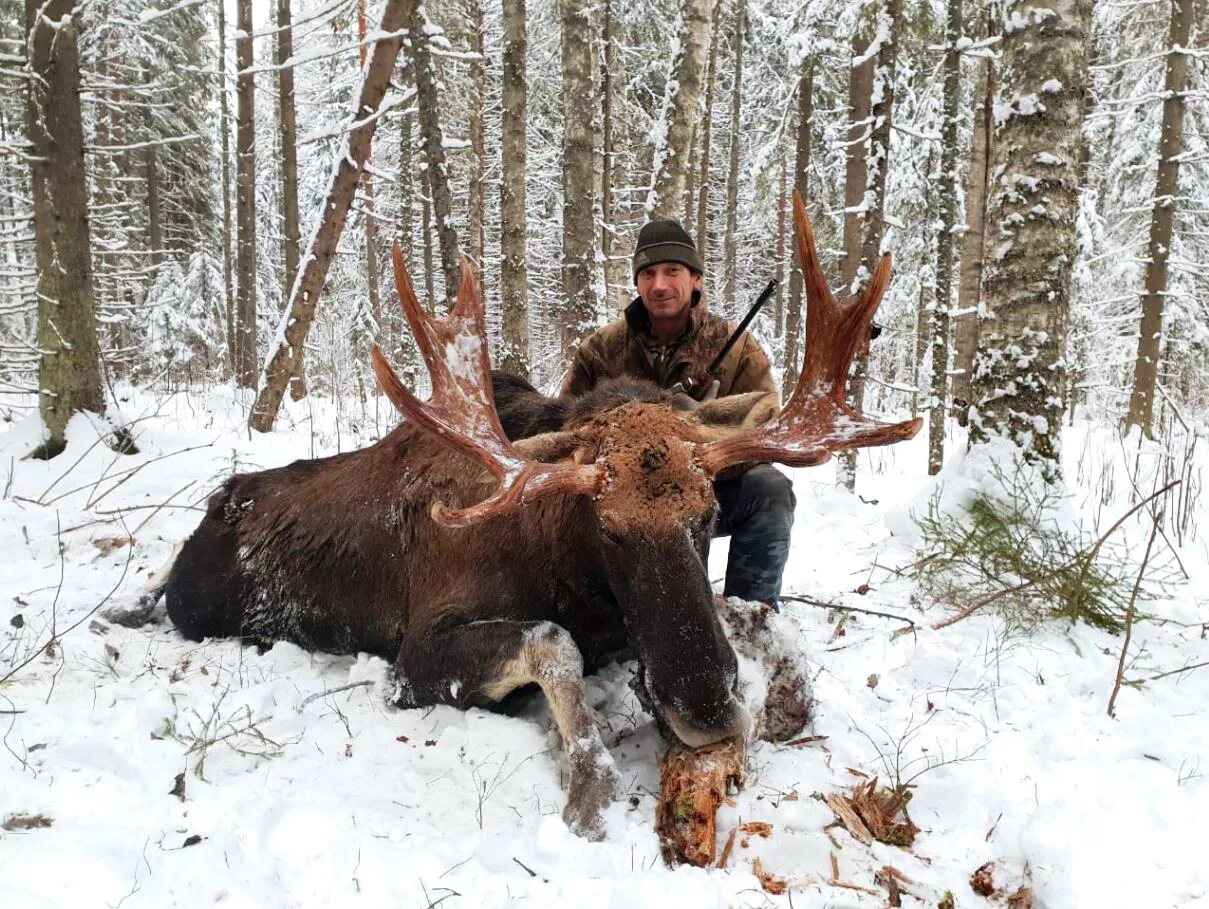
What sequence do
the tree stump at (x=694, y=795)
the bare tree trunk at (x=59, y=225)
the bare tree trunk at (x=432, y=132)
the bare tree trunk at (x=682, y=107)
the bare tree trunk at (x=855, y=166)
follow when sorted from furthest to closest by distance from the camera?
the bare tree trunk at (x=855, y=166)
the bare tree trunk at (x=432, y=132)
the bare tree trunk at (x=682, y=107)
the bare tree trunk at (x=59, y=225)
the tree stump at (x=694, y=795)

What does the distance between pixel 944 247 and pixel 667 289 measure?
817 centimetres

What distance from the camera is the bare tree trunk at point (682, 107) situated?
7.95 m

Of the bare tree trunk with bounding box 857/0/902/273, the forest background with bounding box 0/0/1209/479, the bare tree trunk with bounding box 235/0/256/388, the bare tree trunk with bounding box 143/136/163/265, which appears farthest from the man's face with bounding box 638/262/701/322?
the bare tree trunk with bounding box 143/136/163/265

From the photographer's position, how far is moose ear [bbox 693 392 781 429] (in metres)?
3.27

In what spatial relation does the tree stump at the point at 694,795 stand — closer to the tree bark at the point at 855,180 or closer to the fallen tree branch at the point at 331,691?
the fallen tree branch at the point at 331,691

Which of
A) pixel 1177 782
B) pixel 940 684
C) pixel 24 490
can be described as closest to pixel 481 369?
pixel 940 684

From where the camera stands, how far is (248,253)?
1463cm

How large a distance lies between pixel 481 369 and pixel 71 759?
1996mm

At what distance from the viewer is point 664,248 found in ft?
14.7

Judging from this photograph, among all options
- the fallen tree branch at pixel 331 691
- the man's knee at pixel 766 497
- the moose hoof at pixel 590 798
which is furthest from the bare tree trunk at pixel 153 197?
the moose hoof at pixel 590 798

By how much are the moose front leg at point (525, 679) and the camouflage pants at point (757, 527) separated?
49.8 inches

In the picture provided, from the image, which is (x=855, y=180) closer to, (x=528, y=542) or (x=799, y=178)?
(x=799, y=178)

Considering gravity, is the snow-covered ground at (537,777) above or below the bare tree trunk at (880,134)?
below

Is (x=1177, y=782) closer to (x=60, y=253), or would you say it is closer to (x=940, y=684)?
(x=940, y=684)
